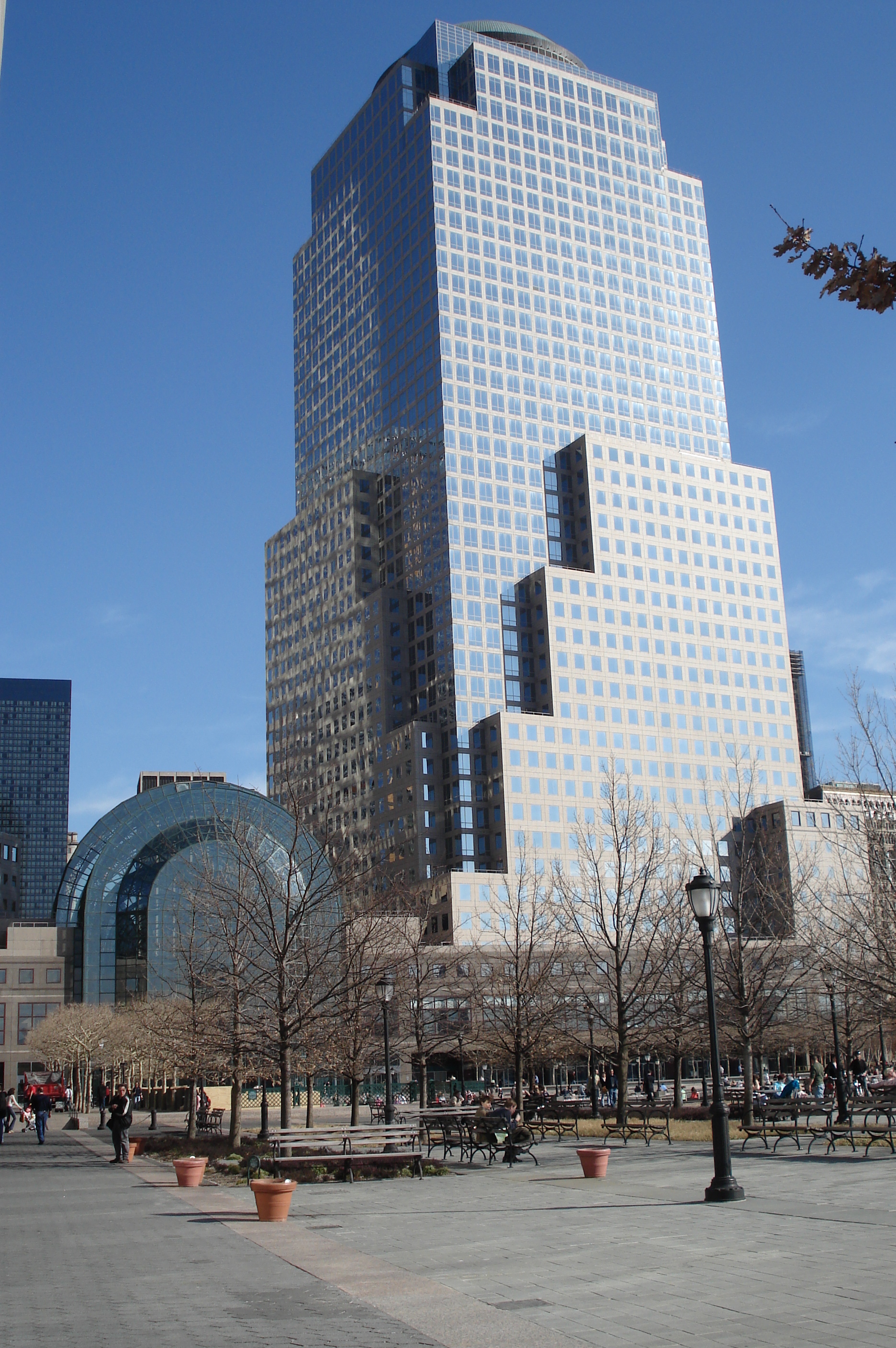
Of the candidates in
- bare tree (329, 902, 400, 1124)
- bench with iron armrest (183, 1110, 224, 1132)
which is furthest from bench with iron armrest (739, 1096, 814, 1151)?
bench with iron armrest (183, 1110, 224, 1132)

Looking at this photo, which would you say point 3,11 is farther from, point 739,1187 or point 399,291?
point 399,291

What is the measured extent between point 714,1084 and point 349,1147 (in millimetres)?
8964

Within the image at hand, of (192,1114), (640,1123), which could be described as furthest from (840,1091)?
(192,1114)

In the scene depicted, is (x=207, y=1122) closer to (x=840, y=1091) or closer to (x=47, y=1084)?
(x=840, y=1091)

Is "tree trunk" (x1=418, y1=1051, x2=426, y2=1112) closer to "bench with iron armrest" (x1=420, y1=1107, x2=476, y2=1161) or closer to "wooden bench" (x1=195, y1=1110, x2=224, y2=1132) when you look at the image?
"wooden bench" (x1=195, y1=1110, x2=224, y2=1132)

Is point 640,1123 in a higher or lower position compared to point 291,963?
lower

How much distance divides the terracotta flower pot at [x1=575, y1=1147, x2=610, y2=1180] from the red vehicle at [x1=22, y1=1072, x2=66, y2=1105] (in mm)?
58354

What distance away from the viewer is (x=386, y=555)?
14162 centimetres

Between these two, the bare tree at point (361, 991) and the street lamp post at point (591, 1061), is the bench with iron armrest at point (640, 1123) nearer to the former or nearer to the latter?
the street lamp post at point (591, 1061)

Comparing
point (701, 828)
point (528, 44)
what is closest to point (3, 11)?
point (701, 828)

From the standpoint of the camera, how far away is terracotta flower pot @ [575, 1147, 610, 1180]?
22281 mm

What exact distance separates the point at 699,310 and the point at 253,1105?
4484 inches

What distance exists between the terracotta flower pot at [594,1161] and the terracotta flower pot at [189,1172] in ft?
25.7

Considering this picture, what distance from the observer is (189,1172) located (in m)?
24.6
